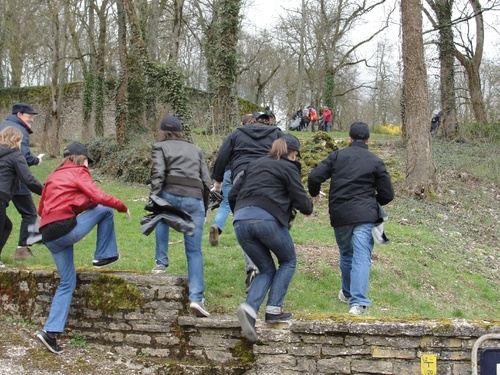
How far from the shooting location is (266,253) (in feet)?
18.4

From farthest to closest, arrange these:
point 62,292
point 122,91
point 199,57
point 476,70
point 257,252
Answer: point 199,57
point 476,70
point 122,91
point 62,292
point 257,252

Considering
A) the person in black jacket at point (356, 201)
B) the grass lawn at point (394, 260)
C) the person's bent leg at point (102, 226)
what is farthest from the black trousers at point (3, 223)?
the person in black jacket at point (356, 201)

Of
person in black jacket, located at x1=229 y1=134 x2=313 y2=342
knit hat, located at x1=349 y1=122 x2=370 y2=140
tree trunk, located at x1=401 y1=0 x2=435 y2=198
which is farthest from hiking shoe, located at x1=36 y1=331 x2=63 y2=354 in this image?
tree trunk, located at x1=401 y1=0 x2=435 y2=198

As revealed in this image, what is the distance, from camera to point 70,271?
234 inches

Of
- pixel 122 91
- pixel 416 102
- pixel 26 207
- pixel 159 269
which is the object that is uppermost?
pixel 122 91

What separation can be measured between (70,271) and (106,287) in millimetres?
445

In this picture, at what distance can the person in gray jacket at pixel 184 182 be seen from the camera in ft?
19.8

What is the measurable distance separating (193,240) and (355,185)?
6.19 ft

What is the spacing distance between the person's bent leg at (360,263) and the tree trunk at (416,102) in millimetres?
8555

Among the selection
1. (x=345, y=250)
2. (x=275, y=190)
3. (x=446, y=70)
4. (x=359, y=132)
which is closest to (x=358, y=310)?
(x=345, y=250)

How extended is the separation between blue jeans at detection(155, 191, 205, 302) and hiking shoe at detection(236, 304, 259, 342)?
677mm

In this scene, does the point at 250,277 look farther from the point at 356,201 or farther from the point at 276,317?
the point at 356,201

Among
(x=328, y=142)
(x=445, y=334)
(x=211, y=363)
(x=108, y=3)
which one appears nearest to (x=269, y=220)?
(x=211, y=363)

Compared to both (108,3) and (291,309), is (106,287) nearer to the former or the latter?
(291,309)
